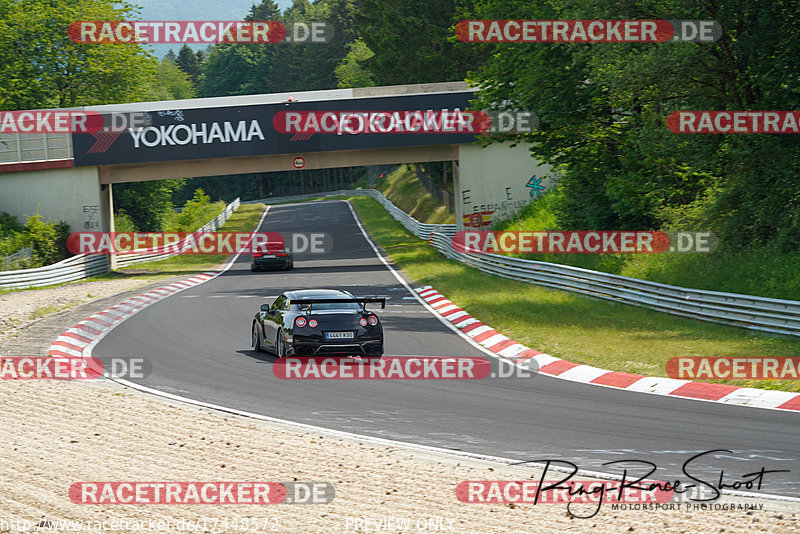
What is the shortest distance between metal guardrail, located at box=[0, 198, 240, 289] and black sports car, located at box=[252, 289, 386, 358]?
1975cm

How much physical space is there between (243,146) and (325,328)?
27.0 meters

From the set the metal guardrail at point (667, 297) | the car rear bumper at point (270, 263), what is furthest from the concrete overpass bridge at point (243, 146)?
the metal guardrail at point (667, 297)

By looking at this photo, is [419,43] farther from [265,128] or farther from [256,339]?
[256,339]

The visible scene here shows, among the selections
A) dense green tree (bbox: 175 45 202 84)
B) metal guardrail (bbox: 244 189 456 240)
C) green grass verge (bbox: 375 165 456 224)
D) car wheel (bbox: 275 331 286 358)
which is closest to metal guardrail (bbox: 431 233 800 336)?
car wheel (bbox: 275 331 286 358)

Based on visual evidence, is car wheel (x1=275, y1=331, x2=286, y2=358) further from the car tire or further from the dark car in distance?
the dark car in distance

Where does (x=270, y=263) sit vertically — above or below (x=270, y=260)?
below

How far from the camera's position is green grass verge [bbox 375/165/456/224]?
197ft

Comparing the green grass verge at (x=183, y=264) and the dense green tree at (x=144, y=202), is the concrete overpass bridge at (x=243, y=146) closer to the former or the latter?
the green grass verge at (x=183, y=264)

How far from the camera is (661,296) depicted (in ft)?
70.4
